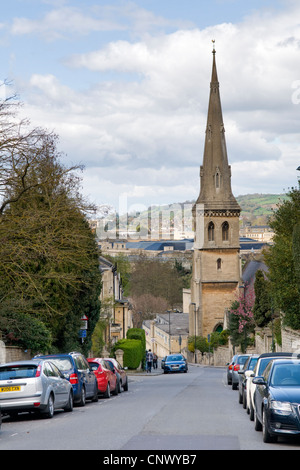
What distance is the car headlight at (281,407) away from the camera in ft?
41.3

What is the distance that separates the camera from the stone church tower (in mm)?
101875

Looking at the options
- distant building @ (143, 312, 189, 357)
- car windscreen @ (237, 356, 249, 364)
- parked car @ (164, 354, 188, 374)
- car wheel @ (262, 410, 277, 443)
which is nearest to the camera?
car wheel @ (262, 410, 277, 443)

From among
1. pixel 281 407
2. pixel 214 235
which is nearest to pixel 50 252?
pixel 281 407

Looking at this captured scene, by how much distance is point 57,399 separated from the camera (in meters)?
19.8

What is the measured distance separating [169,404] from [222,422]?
579 centimetres

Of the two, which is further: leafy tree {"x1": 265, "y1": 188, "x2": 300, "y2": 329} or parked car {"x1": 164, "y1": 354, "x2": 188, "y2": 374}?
parked car {"x1": 164, "y1": 354, "x2": 188, "y2": 374}

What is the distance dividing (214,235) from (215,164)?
9735 mm

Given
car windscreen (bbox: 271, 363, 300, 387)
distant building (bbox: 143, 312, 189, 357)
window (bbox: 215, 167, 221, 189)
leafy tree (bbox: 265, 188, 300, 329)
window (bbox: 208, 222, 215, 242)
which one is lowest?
distant building (bbox: 143, 312, 189, 357)

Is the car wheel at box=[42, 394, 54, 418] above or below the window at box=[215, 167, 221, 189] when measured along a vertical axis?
below

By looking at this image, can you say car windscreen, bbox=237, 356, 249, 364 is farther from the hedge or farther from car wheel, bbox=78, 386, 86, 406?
the hedge

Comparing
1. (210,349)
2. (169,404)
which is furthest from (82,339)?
(210,349)

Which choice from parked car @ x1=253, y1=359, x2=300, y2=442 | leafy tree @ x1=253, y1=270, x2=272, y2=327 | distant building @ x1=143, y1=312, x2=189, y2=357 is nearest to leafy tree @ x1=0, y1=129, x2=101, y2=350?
parked car @ x1=253, y1=359, x2=300, y2=442

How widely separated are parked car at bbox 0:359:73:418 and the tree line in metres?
5.54
